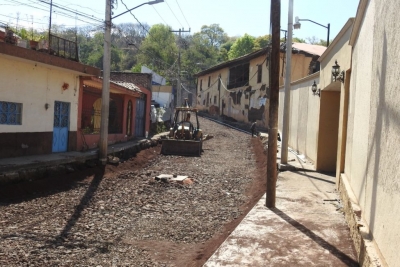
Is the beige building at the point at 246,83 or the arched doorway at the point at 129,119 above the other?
the beige building at the point at 246,83

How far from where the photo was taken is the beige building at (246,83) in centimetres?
3158

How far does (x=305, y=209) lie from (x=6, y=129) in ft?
31.4

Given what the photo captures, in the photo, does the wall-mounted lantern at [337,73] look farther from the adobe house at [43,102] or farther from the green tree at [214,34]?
the green tree at [214,34]

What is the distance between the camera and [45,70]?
15.0 m

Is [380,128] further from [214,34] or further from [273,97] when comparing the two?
[214,34]

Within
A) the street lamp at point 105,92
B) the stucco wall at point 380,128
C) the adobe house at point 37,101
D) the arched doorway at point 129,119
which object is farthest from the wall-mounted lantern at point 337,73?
the arched doorway at point 129,119

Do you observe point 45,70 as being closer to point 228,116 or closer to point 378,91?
point 378,91

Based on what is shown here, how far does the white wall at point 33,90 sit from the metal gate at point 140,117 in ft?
32.1

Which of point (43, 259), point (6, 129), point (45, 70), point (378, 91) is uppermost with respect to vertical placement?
point (45, 70)

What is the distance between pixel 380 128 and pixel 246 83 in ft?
116

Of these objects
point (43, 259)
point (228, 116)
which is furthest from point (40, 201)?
point (228, 116)

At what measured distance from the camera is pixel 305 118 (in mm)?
16469

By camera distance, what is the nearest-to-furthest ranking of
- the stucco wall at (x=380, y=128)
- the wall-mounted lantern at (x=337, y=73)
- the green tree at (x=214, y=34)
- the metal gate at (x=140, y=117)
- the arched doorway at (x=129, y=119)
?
1. the stucco wall at (x=380, y=128)
2. the wall-mounted lantern at (x=337, y=73)
3. the arched doorway at (x=129, y=119)
4. the metal gate at (x=140, y=117)
5. the green tree at (x=214, y=34)

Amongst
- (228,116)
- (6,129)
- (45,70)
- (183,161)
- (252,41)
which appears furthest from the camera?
(252,41)
